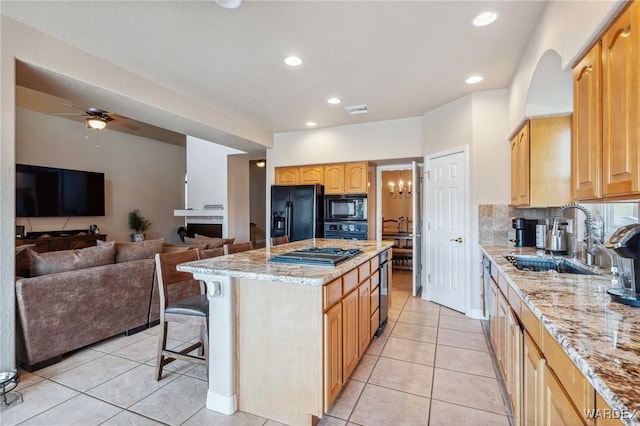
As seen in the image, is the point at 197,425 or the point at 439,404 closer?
the point at 197,425

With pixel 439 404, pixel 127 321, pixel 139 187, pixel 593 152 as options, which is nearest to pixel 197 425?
pixel 439 404

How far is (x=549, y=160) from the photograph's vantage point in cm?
258

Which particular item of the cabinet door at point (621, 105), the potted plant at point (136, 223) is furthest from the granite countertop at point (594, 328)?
the potted plant at point (136, 223)

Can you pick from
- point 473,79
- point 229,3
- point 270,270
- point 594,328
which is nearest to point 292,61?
point 229,3

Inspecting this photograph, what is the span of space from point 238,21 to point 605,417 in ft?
9.18

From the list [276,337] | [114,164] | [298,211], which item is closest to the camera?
[276,337]

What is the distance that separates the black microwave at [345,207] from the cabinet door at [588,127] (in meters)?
3.22

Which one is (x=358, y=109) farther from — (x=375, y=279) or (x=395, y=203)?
(x=395, y=203)

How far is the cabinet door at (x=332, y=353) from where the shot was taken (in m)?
1.73

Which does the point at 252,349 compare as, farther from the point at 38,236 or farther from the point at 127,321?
the point at 38,236

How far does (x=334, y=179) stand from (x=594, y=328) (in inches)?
170

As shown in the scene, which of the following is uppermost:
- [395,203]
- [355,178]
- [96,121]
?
[96,121]

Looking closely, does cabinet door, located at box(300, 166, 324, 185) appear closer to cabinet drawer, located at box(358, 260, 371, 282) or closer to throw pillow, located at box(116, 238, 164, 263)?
throw pillow, located at box(116, 238, 164, 263)

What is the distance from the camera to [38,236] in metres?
5.66
